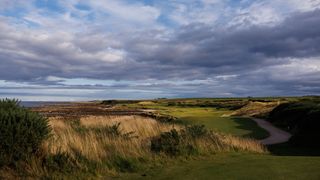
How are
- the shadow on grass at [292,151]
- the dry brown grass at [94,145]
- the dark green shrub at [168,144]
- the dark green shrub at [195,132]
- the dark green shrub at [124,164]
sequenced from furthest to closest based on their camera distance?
the shadow on grass at [292,151], the dark green shrub at [195,132], the dark green shrub at [168,144], the dry brown grass at [94,145], the dark green shrub at [124,164]

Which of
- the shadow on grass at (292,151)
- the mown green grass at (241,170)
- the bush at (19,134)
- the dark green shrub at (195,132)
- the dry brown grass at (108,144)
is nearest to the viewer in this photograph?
the mown green grass at (241,170)

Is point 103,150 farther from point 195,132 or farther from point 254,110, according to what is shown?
point 254,110

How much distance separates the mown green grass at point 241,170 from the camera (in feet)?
41.2

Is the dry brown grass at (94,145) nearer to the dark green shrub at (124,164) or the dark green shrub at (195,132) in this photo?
the dark green shrub at (124,164)

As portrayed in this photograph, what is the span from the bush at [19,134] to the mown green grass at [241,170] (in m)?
2.81

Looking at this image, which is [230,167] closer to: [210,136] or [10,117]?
[210,136]

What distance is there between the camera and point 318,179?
1210cm

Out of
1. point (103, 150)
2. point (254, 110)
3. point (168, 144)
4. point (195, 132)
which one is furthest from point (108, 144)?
point (254, 110)

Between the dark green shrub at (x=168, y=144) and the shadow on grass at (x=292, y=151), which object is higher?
the dark green shrub at (x=168, y=144)

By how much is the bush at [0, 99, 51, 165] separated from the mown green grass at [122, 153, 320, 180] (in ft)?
9.21

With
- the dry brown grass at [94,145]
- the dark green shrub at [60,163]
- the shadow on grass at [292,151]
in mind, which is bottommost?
the shadow on grass at [292,151]

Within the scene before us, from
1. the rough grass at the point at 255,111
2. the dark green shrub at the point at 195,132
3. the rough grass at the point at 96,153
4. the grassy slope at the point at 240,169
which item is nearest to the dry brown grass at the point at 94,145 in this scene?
the rough grass at the point at 96,153

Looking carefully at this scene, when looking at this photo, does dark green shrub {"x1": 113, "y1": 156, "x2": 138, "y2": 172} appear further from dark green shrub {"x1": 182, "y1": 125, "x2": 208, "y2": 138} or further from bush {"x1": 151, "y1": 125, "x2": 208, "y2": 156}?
dark green shrub {"x1": 182, "y1": 125, "x2": 208, "y2": 138}

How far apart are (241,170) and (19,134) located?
636 centimetres
